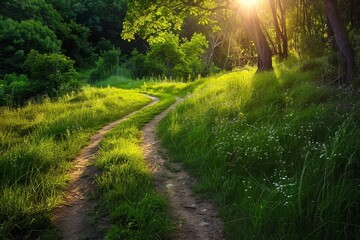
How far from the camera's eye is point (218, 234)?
12.1 feet

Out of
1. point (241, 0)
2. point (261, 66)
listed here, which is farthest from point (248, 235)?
point (241, 0)

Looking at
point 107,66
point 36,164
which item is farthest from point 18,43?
point 36,164

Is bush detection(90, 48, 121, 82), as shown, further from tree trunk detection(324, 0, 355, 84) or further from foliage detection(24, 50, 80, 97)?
tree trunk detection(324, 0, 355, 84)

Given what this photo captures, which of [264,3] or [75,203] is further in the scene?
[264,3]

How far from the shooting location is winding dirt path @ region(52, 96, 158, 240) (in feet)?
12.4

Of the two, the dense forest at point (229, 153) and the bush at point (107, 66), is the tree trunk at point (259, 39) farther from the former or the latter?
the bush at point (107, 66)

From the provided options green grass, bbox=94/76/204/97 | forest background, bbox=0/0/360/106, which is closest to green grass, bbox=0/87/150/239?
forest background, bbox=0/0/360/106

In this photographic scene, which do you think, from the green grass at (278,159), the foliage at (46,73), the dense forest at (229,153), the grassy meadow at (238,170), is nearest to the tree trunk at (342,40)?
the dense forest at (229,153)

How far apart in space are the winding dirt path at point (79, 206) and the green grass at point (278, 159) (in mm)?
1717

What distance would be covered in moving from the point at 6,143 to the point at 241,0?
992 cm

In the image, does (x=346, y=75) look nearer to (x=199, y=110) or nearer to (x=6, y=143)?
(x=199, y=110)

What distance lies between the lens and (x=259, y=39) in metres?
12.3

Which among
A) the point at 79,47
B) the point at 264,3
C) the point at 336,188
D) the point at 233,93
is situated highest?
the point at 79,47

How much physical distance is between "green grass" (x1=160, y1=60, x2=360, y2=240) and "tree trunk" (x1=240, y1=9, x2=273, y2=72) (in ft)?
12.8
